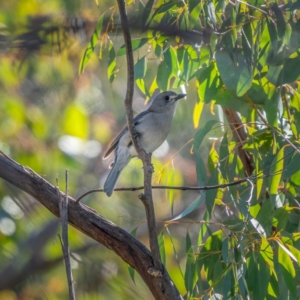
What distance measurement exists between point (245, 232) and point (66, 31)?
141 centimetres

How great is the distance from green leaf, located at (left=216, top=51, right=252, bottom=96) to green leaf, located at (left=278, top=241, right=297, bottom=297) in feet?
2.35

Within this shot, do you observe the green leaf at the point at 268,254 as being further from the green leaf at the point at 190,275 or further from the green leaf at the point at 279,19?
the green leaf at the point at 279,19

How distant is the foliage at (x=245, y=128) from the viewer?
2.44 metres

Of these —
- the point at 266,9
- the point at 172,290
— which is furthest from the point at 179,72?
the point at 172,290

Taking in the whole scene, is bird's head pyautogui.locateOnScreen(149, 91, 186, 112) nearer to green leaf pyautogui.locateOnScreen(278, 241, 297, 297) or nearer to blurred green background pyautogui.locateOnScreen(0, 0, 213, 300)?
blurred green background pyautogui.locateOnScreen(0, 0, 213, 300)

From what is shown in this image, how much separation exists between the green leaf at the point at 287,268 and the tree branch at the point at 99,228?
41cm

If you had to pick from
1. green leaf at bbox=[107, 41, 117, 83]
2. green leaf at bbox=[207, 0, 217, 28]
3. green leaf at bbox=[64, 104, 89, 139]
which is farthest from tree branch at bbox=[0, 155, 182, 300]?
green leaf at bbox=[64, 104, 89, 139]

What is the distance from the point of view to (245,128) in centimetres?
328

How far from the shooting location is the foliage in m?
2.44

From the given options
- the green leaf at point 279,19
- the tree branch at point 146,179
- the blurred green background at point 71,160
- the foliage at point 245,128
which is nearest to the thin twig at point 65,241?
the tree branch at point 146,179

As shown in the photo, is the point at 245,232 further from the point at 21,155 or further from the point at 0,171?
the point at 21,155

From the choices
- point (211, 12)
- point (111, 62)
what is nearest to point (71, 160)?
point (111, 62)

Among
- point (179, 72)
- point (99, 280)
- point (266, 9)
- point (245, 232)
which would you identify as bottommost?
point (99, 280)

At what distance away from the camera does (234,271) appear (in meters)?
2.35
